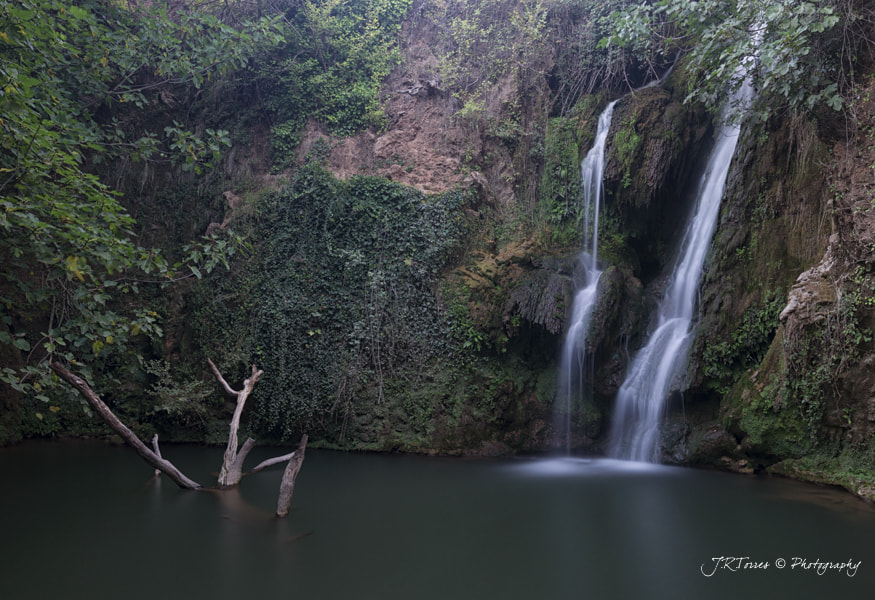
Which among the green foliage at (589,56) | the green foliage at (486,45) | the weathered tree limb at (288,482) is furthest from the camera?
the green foliage at (486,45)

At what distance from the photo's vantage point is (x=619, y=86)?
12.8 metres

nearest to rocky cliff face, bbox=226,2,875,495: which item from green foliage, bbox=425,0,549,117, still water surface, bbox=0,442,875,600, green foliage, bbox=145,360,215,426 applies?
green foliage, bbox=425,0,549,117

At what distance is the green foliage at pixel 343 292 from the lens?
11.1m

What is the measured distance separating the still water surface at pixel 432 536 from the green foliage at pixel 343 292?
268 centimetres

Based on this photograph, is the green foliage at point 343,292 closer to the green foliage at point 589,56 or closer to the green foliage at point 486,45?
the green foliage at point 486,45

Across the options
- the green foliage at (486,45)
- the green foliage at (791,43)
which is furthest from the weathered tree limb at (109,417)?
the green foliage at (486,45)

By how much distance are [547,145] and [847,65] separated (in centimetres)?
658

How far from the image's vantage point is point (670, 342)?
9.69 meters

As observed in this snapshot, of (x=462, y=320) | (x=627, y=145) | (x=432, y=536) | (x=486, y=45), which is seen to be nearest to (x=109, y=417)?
(x=432, y=536)

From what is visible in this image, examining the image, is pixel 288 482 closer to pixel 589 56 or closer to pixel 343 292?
pixel 343 292

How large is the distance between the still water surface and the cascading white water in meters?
1.07

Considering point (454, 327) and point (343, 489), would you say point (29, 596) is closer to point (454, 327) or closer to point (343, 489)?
point (343, 489)

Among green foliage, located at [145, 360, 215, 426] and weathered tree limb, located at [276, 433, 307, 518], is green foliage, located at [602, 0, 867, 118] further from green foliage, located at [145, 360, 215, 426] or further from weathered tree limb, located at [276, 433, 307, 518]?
green foliage, located at [145, 360, 215, 426]

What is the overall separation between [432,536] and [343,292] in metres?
6.93
